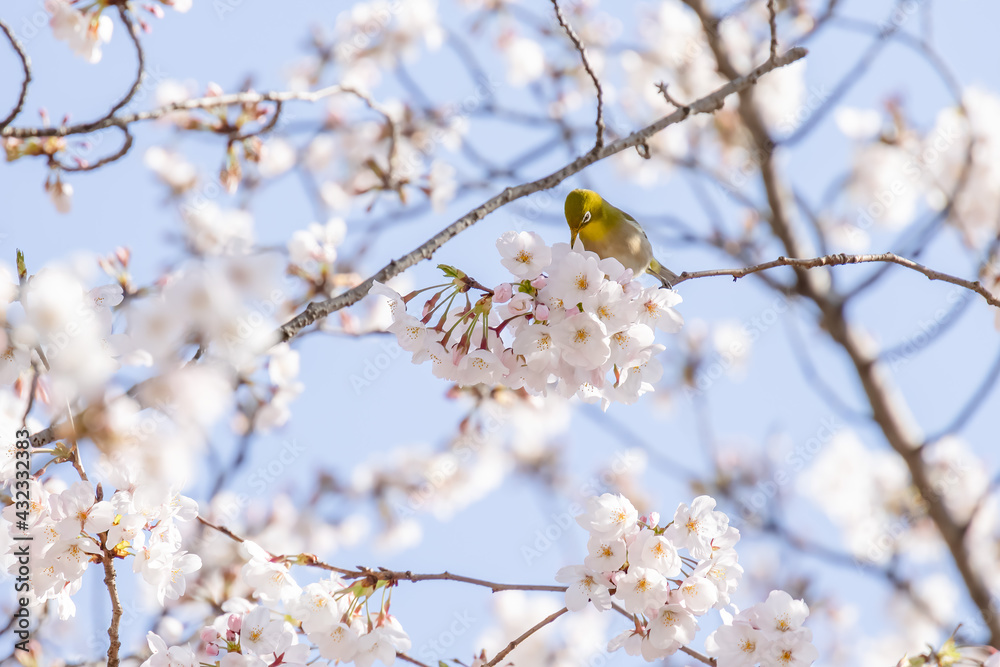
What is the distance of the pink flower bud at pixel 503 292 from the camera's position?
59.4 inches

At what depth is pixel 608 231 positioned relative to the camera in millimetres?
2457

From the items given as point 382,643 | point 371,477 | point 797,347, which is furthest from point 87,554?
point 371,477

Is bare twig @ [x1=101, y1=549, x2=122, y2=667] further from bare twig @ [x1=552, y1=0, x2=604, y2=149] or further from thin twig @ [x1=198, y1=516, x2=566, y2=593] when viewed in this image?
bare twig @ [x1=552, y1=0, x2=604, y2=149]

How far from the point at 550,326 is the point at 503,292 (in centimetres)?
12

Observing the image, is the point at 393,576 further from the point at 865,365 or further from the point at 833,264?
the point at 865,365

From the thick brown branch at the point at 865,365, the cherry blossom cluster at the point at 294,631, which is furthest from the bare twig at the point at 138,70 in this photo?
the thick brown branch at the point at 865,365

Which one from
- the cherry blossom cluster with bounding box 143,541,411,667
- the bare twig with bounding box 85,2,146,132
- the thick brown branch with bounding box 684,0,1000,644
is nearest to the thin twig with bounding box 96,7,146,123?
the bare twig with bounding box 85,2,146,132

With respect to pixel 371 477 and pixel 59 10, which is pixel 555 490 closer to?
pixel 371 477

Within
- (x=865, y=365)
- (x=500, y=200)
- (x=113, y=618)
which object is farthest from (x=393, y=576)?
(x=865, y=365)

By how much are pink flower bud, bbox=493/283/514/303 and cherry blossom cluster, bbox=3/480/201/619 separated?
2.83 ft

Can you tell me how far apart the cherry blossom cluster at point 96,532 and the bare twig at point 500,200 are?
531mm

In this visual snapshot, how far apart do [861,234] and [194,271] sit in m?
6.57

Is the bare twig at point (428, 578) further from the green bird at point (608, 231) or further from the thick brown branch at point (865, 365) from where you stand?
the thick brown branch at point (865, 365)

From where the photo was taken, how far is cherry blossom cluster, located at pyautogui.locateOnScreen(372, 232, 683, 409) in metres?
1.46
